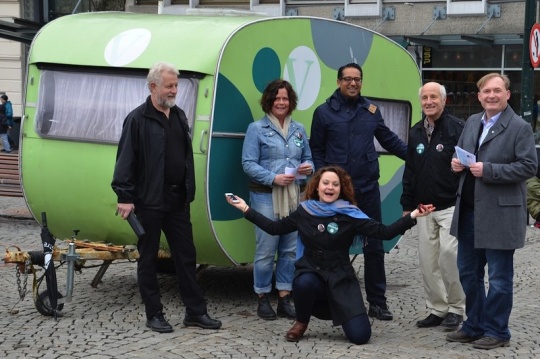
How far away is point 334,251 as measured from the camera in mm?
7766

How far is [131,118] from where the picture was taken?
785 cm

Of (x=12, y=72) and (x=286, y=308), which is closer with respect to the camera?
(x=286, y=308)

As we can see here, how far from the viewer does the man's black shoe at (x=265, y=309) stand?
8477 mm

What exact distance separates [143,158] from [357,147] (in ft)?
5.63

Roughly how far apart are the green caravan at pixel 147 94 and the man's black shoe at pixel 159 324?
2.84 feet

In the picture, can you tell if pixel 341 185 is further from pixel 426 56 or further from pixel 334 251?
pixel 426 56

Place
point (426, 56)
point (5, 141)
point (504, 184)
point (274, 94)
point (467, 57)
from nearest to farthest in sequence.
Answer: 1. point (504, 184)
2. point (274, 94)
3. point (467, 57)
4. point (426, 56)
5. point (5, 141)

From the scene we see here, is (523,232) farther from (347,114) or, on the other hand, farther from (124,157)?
(124,157)

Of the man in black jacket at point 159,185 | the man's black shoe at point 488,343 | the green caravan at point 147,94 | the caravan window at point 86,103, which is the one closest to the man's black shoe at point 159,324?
the man in black jacket at point 159,185

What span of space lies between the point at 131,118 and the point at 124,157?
0.91 feet

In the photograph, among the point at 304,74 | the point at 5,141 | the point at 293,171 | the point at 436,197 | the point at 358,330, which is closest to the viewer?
the point at 358,330

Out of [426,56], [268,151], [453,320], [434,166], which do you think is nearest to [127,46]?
[268,151]

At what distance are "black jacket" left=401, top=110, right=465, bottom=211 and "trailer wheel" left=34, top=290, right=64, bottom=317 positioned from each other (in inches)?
103

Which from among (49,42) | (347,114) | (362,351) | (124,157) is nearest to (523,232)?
(362,351)
